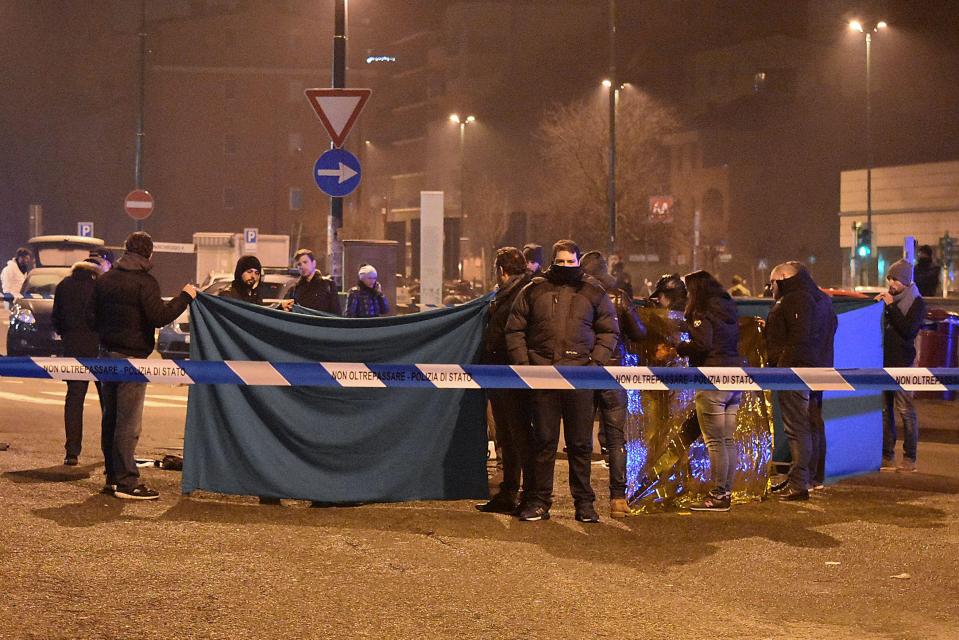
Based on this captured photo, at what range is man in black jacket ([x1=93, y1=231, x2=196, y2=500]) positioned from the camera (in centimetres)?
978

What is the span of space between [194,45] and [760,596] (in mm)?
83413

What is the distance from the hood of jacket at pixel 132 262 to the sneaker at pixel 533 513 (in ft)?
10.8

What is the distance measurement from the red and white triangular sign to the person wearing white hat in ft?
5.64

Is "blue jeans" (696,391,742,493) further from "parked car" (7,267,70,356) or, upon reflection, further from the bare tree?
the bare tree

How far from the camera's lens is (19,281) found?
968 inches

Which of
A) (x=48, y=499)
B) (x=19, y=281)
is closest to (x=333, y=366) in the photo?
(x=48, y=499)

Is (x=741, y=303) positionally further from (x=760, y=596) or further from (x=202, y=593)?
(x=202, y=593)

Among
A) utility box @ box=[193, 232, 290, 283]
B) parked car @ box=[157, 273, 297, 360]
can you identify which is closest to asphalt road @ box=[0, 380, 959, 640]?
parked car @ box=[157, 273, 297, 360]

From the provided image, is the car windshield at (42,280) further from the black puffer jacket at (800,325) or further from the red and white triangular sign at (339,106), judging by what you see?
the black puffer jacket at (800,325)

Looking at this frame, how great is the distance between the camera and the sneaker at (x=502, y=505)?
9641mm

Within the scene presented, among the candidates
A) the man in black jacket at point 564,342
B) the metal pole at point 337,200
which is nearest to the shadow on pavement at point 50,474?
the man in black jacket at point 564,342

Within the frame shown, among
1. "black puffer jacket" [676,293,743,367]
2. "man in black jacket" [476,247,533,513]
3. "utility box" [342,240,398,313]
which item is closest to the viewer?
"man in black jacket" [476,247,533,513]

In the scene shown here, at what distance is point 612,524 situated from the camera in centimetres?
928

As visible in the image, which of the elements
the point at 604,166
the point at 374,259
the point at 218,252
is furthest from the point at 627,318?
the point at 604,166
